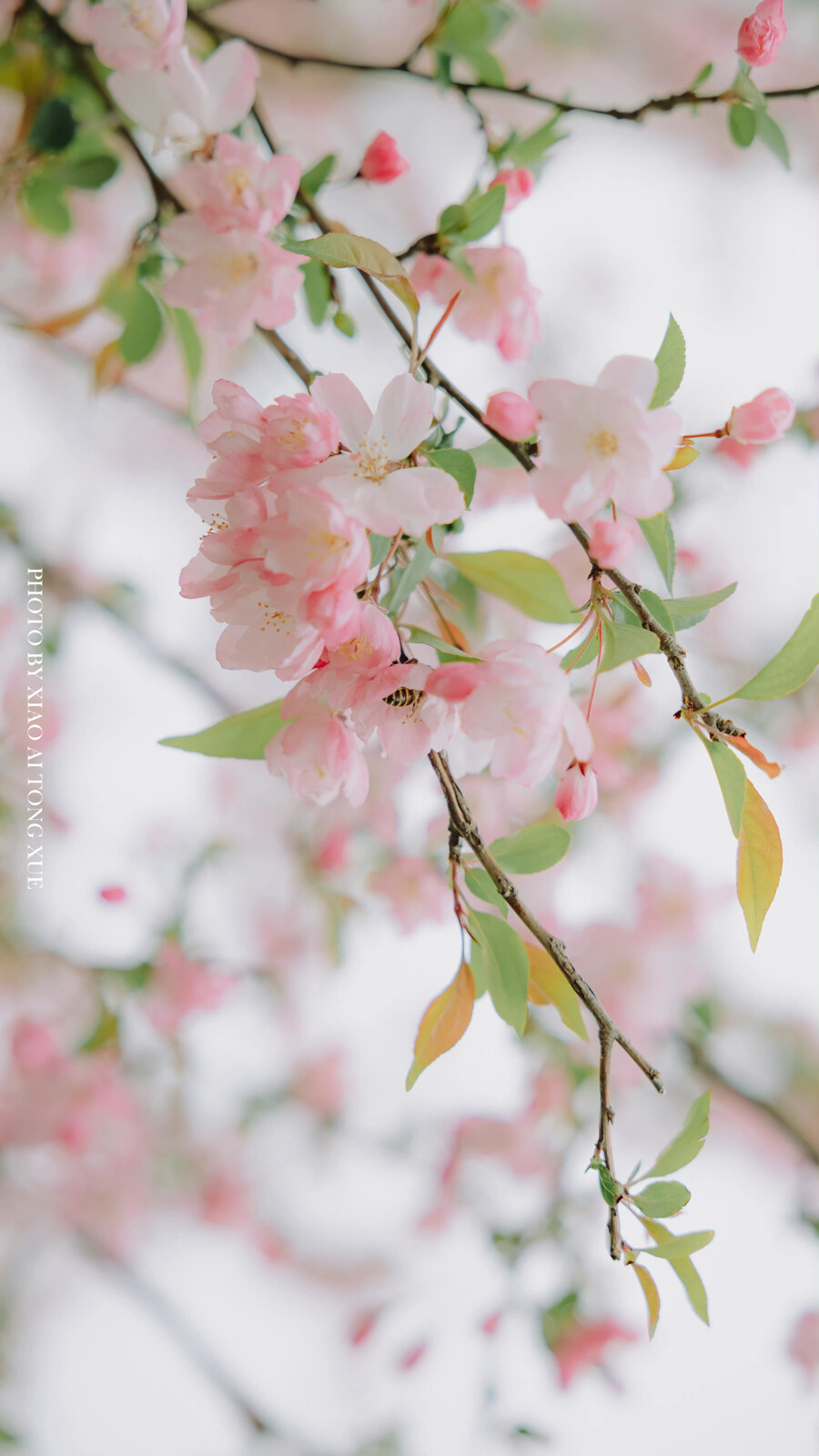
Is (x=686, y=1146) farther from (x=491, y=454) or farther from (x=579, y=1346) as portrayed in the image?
(x=579, y=1346)

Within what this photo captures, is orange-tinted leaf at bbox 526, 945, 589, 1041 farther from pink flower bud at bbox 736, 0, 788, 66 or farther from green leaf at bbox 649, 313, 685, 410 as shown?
pink flower bud at bbox 736, 0, 788, 66

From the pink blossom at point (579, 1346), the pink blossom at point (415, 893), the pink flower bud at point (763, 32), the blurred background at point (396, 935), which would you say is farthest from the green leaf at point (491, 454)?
the pink blossom at point (579, 1346)

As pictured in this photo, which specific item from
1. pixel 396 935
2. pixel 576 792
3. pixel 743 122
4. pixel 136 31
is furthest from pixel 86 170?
pixel 396 935

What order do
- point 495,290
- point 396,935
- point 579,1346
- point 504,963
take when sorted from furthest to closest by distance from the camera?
point 396,935, point 579,1346, point 495,290, point 504,963

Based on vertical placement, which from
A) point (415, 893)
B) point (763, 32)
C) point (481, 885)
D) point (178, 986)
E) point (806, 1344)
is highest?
point (763, 32)

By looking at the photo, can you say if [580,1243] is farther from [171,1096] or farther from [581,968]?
[171,1096]

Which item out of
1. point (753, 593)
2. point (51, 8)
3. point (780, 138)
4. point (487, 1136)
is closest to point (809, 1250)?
point (487, 1136)

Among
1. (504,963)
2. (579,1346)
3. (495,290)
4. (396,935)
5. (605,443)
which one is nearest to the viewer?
(605,443)
